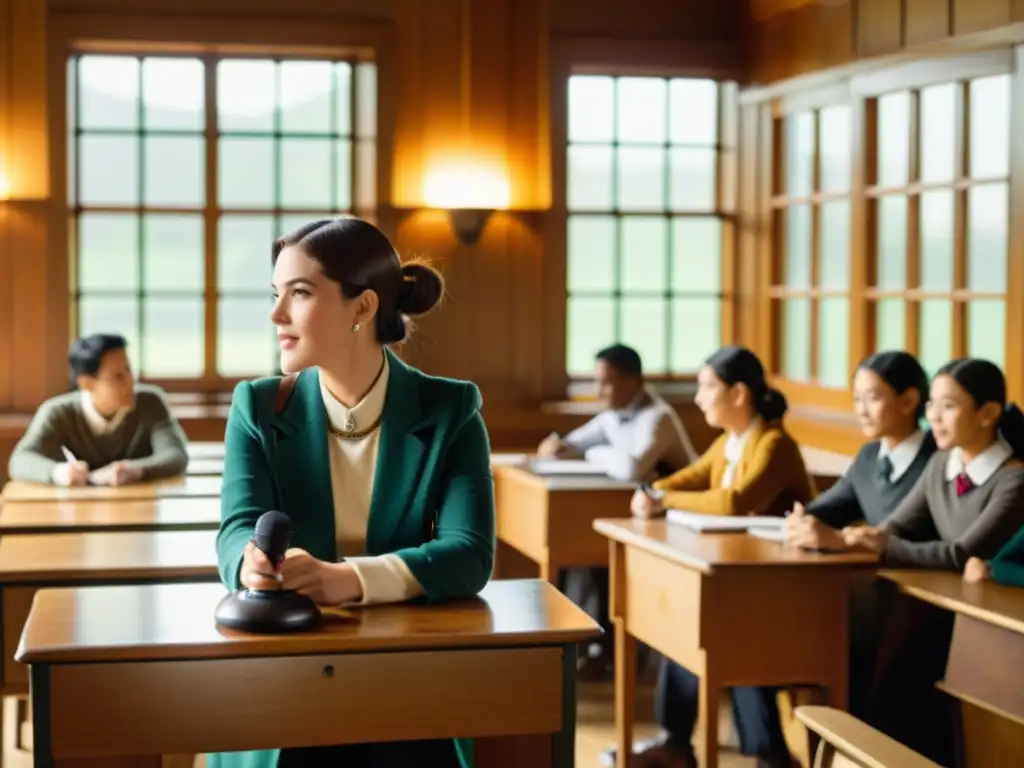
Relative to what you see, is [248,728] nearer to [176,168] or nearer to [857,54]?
[857,54]

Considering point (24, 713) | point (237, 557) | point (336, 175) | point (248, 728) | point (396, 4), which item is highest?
point (396, 4)

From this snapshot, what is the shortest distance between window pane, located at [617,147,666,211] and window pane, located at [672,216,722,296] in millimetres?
159

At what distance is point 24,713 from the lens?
5.04 m

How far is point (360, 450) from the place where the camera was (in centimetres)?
265

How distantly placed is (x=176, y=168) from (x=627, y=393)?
8.37ft

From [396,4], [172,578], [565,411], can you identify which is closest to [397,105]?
[396,4]

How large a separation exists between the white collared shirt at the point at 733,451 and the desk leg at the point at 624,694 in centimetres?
59

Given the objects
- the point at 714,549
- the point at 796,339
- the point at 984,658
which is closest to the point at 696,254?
the point at 796,339

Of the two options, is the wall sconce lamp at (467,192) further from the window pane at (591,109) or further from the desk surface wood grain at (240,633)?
the desk surface wood grain at (240,633)

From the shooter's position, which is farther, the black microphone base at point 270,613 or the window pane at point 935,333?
the window pane at point 935,333

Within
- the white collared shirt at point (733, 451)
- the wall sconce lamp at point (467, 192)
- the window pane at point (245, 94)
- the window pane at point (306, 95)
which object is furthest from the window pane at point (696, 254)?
the white collared shirt at point (733, 451)

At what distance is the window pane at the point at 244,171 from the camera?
7332 mm

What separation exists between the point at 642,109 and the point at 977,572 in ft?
13.8

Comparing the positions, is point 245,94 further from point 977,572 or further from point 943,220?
point 977,572
